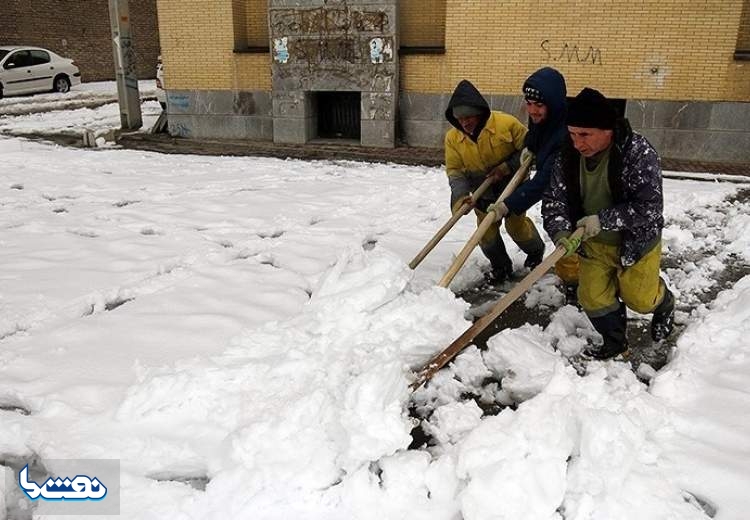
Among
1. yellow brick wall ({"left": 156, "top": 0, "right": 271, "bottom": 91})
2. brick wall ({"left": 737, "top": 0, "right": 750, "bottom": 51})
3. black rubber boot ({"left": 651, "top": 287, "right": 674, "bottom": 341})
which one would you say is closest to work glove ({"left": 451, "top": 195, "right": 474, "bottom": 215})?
black rubber boot ({"left": 651, "top": 287, "right": 674, "bottom": 341})

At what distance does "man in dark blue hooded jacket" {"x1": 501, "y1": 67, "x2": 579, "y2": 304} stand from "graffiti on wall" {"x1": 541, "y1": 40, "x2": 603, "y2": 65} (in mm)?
5751

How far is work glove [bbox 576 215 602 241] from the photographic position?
9.95ft

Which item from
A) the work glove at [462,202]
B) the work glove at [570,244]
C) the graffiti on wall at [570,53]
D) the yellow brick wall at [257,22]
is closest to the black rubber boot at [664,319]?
the work glove at [570,244]

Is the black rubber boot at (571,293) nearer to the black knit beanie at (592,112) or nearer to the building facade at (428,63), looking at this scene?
the black knit beanie at (592,112)

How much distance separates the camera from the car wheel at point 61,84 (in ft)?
62.6

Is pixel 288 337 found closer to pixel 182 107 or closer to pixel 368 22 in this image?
pixel 368 22

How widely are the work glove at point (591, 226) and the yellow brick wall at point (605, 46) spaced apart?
21.8 feet

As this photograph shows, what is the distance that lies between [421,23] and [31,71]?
13593 millimetres

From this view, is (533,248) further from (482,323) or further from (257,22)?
(257,22)

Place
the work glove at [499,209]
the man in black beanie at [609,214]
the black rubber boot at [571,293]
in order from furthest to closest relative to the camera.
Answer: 1. the black rubber boot at [571,293]
2. the work glove at [499,209]
3. the man in black beanie at [609,214]

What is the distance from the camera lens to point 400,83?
9.84m

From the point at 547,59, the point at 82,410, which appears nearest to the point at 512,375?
the point at 82,410

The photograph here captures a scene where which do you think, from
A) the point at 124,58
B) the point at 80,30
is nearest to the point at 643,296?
the point at 124,58

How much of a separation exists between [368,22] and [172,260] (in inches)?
243
